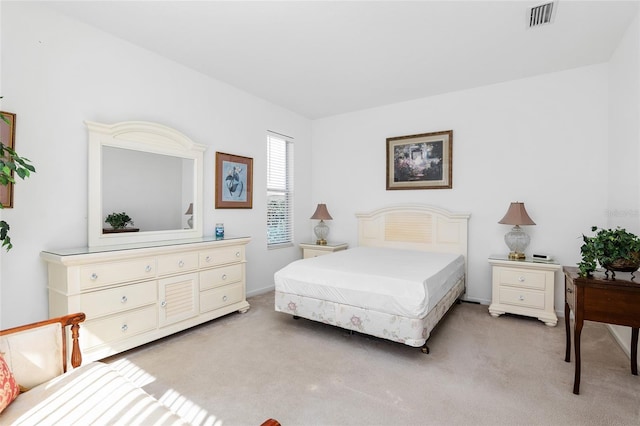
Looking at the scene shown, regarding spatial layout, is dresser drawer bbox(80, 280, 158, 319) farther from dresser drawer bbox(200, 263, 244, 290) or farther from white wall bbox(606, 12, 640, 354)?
white wall bbox(606, 12, 640, 354)

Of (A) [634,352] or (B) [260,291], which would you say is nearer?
(A) [634,352]

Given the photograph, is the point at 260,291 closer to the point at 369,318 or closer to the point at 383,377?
the point at 369,318

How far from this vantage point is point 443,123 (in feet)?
14.2

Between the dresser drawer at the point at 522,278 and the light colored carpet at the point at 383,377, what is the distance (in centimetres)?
45

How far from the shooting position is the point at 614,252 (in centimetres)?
201

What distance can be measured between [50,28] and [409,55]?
3.28 m

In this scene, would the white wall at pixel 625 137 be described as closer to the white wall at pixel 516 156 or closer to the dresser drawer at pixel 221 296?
the white wall at pixel 516 156

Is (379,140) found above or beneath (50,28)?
beneath

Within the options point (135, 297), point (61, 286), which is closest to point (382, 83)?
point (135, 297)

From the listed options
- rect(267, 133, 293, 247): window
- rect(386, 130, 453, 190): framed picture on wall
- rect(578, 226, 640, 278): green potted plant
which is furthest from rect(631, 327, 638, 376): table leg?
rect(267, 133, 293, 247): window

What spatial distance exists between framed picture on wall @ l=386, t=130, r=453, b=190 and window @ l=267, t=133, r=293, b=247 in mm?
1685

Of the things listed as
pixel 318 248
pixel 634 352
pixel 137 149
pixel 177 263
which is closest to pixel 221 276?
pixel 177 263

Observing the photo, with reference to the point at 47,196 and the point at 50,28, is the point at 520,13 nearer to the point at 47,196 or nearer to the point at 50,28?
the point at 50,28

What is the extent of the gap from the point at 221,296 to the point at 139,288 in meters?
0.92
